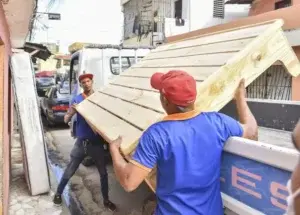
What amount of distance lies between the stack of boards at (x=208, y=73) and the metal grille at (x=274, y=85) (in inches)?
92.3

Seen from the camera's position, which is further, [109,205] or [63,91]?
[63,91]

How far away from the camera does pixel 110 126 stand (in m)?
3.14

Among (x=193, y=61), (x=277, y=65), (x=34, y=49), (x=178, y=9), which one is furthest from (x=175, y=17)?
(x=193, y=61)

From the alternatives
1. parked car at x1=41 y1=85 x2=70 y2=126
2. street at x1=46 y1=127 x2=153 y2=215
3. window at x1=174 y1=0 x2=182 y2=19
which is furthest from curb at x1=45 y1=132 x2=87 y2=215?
window at x1=174 y1=0 x2=182 y2=19

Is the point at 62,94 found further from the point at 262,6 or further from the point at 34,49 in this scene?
the point at 262,6

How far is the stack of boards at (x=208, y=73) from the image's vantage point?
8.76 feet

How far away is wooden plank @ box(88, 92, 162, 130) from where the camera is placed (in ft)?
8.89

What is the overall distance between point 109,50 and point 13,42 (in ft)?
6.16

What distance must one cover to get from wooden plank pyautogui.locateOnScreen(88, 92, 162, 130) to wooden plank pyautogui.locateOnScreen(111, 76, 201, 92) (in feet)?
0.74

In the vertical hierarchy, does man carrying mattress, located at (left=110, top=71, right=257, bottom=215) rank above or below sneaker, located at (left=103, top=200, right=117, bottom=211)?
above

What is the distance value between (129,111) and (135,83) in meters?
0.78

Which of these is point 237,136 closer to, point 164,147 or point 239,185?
point 239,185

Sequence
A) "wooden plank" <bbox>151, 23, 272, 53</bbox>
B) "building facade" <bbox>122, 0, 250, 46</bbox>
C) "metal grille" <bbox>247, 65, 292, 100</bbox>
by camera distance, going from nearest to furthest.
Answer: "wooden plank" <bbox>151, 23, 272, 53</bbox>
"metal grille" <bbox>247, 65, 292, 100</bbox>
"building facade" <bbox>122, 0, 250, 46</bbox>

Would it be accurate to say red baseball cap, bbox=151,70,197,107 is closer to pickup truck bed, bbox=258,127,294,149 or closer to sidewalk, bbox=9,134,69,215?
pickup truck bed, bbox=258,127,294,149
